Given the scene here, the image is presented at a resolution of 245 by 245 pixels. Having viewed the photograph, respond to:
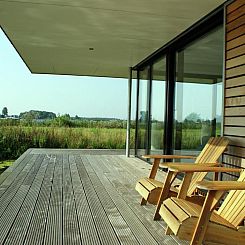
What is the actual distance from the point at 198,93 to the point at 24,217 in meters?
3.06

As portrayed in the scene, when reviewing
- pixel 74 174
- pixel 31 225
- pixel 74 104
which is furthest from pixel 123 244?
pixel 74 104

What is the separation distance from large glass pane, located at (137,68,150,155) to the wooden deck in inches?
90.6

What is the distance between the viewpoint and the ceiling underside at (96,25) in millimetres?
3971

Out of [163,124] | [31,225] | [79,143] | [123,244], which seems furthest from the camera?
[79,143]

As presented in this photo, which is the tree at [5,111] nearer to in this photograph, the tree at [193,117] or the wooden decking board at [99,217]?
the wooden decking board at [99,217]

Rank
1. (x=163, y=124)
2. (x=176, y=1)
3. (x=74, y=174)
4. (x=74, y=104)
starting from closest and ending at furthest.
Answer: (x=176, y=1)
(x=74, y=174)
(x=163, y=124)
(x=74, y=104)

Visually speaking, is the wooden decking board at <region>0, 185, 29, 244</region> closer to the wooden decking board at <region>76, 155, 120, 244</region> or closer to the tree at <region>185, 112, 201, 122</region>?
the wooden decking board at <region>76, 155, 120, 244</region>

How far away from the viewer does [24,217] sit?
3109 millimetres

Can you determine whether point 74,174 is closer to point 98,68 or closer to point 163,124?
point 163,124

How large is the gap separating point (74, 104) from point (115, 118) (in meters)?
3.07

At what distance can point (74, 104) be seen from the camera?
15344 mm

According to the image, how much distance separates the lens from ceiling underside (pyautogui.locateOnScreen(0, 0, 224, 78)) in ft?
13.0

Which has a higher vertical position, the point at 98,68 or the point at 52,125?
the point at 98,68

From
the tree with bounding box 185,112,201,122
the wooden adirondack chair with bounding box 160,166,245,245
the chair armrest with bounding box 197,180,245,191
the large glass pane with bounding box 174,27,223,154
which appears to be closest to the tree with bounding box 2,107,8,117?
the large glass pane with bounding box 174,27,223,154
